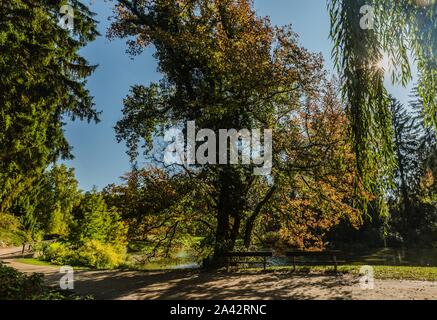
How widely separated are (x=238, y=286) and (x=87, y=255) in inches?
508

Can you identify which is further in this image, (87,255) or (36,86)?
(87,255)

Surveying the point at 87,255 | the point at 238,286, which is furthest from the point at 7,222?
the point at 238,286

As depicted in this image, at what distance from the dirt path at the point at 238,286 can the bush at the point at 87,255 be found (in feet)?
18.0

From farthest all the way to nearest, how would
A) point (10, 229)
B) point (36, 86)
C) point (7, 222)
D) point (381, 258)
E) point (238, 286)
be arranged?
point (381, 258)
point (10, 229)
point (7, 222)
point (36, 86)
point (238, 286)

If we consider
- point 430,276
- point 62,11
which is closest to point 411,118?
point 430,276

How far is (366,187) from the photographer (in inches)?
182

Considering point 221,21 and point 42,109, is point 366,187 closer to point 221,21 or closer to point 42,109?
point 221,21

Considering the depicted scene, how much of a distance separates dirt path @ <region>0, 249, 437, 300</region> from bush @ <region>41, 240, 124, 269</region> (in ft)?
18.0

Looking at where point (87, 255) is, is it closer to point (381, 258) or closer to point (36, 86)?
point (36, 86)

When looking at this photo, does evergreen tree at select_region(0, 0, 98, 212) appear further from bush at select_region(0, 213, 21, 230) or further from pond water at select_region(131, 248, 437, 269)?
pond water at select_region(131, 248, 437, 269)

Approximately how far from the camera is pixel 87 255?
20766mm

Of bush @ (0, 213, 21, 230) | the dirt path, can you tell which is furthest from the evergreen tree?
the dirt path

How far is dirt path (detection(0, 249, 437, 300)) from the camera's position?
9.87 m

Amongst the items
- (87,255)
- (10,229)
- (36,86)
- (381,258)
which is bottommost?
(381,258)
